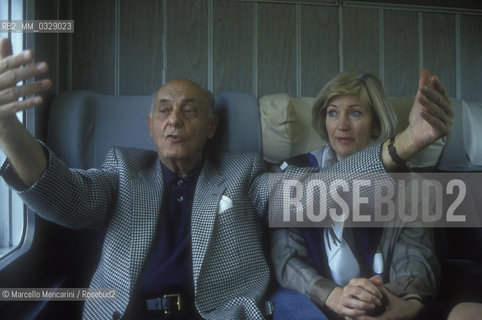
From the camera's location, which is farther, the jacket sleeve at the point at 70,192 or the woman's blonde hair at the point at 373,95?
the woman's blonde hair at the point at 373,95

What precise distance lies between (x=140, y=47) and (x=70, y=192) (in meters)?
1.03

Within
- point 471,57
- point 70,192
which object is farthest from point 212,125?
point 471,57

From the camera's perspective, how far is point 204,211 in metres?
1.20

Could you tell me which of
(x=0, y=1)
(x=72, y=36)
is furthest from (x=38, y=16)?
(x=72, y=36)

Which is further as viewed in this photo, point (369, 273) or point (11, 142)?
point (369, 273)

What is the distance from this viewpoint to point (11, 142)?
818mm

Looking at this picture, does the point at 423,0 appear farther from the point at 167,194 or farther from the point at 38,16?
the point at 38,16

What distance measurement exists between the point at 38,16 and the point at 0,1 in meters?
0.22

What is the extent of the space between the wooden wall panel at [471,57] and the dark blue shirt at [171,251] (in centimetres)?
177

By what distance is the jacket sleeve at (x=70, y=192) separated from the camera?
922 mm

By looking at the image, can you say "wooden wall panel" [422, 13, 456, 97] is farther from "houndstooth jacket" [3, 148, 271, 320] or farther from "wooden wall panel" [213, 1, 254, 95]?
"houndstooth jacket" [3, 148, 271, 320]

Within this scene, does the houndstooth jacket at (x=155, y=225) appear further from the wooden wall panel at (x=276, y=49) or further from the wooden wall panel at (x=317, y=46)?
the wooden wall panel at (x=317, y=46)

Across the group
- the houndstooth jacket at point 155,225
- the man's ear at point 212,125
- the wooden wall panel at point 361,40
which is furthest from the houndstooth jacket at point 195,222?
the wooden wall panel at point 361,40

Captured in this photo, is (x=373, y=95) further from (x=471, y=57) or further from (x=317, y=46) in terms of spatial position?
(x=471, y=57)
